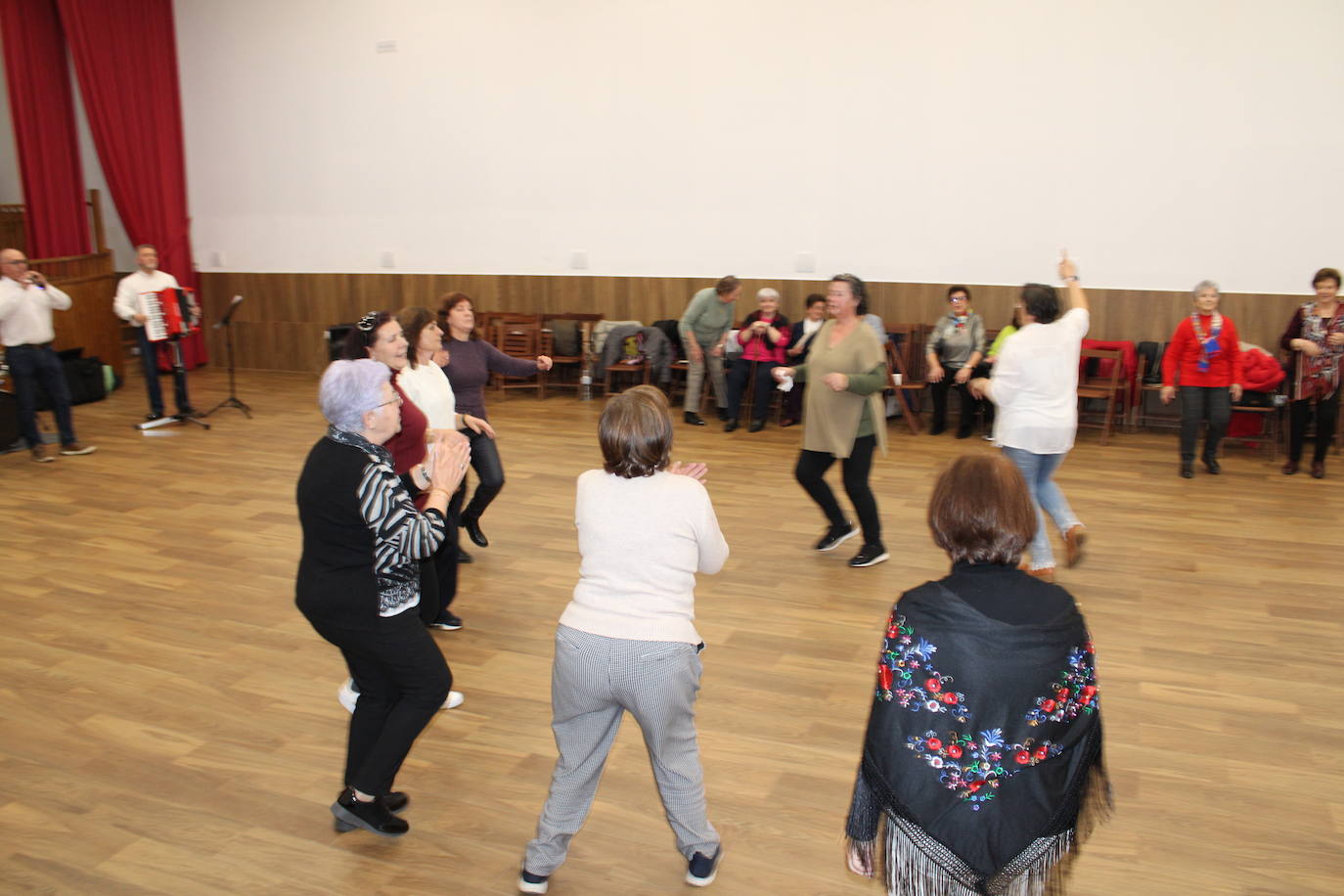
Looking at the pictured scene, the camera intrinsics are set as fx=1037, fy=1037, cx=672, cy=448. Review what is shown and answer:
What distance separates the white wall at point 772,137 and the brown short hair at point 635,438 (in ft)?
23.6

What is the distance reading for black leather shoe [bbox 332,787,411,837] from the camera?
2.83 meters

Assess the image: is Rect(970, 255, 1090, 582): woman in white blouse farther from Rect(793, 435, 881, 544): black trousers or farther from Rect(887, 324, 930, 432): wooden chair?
→ Rect(887, 324, 930, 432): wooden chair

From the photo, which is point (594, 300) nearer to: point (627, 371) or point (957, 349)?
point (627, 371)

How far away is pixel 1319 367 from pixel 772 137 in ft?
15.8

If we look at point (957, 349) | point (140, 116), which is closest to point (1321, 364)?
point (957, 349)

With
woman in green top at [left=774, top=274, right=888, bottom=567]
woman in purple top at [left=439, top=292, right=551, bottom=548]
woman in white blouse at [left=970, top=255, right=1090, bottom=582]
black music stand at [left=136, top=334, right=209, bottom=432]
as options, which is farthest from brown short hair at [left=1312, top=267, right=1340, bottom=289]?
black music stand at [left=136, top=334, right=209, bottom=432]

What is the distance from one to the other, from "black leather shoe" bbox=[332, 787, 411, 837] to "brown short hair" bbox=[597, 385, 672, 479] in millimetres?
1269

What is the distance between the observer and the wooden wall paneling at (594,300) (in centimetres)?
831

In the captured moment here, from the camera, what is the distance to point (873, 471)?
691 centimetres

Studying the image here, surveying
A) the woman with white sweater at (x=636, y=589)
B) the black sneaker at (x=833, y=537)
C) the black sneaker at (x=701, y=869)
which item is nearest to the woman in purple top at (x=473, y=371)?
the black sneaker at (x=833, y=537)

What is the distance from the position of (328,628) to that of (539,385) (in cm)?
766

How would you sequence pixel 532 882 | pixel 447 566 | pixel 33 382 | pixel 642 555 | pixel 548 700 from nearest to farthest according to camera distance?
pixel 642 555, pixel 532 882, pixel 548 700, pixel 447 566, pixel 33 382

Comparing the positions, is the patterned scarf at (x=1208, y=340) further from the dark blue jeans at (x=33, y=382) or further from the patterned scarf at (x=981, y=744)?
the dark blue jeans at (x=33, y=382)

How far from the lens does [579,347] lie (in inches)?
396
